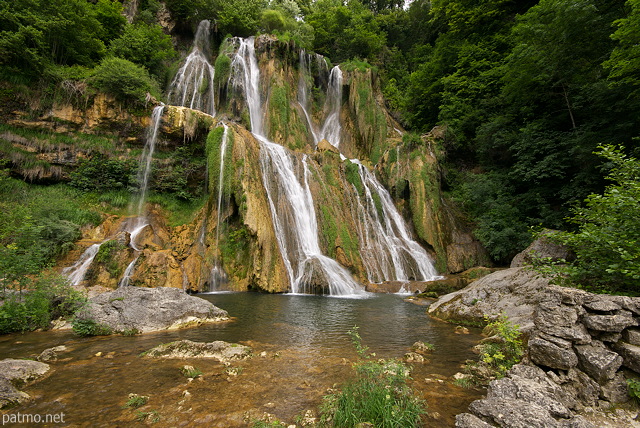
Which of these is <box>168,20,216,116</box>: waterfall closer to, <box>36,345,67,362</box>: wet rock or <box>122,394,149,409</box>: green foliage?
<box>36,345,67,362</box>: wet rock

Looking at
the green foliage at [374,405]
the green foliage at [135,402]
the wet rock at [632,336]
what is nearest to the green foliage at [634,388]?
the wet rock at [632,336]

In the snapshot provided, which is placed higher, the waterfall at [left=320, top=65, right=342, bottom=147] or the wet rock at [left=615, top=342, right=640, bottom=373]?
the waterfall at [left=320, top=65, right=342, bottom=147]

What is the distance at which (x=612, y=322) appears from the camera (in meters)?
2.82

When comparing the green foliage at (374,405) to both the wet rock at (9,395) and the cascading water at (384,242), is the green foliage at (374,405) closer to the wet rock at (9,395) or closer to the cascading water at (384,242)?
the wet rock at (9,395)

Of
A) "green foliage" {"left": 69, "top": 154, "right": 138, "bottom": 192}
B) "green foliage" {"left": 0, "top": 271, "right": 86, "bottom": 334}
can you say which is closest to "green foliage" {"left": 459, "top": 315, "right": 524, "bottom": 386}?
"green foliage" {"left": 0, "top": 271, "right": 86, "bottom": 334}

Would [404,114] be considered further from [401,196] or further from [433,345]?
[433,345]

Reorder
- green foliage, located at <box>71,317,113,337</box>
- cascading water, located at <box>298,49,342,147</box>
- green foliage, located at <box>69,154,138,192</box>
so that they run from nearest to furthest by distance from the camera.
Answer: green foliage, located at <box>71,317,113,337</box>
green foliage, located at <box>69,154,138,192</box>
cascading water, located at <box>298,49,342,147</box>

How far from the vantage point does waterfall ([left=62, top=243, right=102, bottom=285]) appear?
1070 cm

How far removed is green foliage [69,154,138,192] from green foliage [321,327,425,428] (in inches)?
733

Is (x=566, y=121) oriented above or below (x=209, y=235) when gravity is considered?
above

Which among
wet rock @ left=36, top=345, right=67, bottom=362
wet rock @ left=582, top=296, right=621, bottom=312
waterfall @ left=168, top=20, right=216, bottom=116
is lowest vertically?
wet rock @ left=36, top=345, right=67, bottom=362

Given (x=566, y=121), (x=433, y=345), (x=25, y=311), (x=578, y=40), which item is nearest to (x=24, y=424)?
(x=25, y=311)

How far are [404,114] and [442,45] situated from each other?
665 centimetres

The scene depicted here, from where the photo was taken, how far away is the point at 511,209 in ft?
51.2
